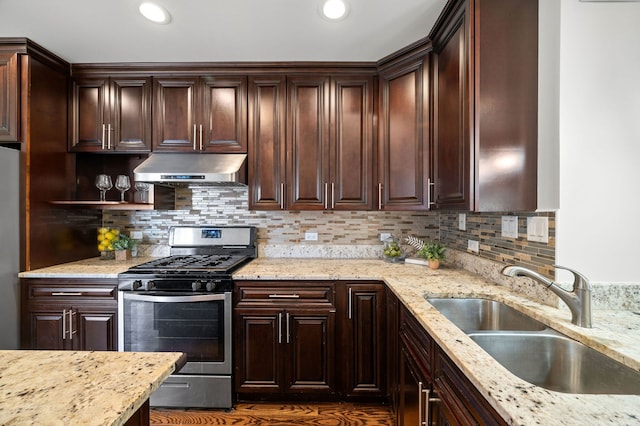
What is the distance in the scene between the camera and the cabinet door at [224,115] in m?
2.37

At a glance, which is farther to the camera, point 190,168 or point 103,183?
point 103,183

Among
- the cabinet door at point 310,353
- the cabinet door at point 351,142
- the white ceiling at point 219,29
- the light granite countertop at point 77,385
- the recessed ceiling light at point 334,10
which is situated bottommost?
the cabinet door at point 310,353

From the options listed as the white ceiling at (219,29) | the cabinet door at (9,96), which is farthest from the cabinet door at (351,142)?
the cabinet door at (9,96)

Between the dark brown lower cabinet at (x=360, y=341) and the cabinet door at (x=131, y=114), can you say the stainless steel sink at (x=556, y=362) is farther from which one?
the cabinet door at (x=131, y=114)

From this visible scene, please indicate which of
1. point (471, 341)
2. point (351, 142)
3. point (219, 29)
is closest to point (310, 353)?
point (471, 341)

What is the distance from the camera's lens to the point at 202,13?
1750 millimetres

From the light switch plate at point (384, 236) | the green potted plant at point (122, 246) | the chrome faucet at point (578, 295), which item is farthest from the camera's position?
the light switch plate at point (384, 236)

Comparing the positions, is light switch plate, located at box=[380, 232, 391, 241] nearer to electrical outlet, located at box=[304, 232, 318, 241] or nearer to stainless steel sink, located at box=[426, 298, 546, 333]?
electrical outlet, located at box=[304, 232, 318, 241]

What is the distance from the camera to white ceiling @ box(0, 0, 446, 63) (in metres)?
1.70

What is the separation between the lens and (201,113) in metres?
2.38

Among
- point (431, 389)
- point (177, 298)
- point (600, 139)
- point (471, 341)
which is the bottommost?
point (431, 389)

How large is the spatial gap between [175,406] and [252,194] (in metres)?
1.55

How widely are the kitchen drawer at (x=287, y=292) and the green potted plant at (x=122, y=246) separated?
122cm

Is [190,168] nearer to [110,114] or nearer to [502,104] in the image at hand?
[110,114]
